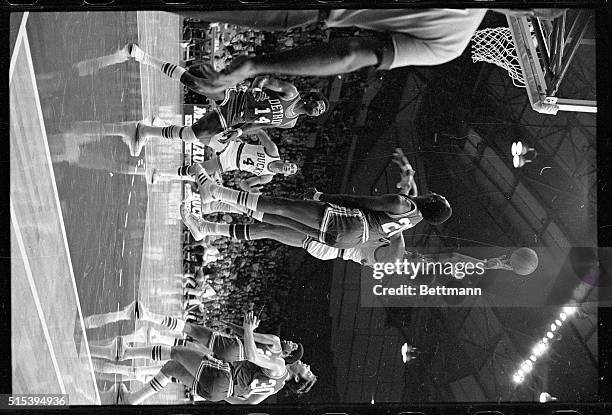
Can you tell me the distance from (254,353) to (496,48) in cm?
190

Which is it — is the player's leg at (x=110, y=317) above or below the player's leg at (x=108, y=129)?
below

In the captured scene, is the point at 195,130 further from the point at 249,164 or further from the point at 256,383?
the point at 256,383

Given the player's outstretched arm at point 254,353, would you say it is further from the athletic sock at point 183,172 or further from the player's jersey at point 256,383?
the athletic sock at point 183,172

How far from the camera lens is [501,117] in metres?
4.23

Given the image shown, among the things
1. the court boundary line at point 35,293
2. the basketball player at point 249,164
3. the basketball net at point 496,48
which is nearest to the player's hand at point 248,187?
the basketball player at point 249,164

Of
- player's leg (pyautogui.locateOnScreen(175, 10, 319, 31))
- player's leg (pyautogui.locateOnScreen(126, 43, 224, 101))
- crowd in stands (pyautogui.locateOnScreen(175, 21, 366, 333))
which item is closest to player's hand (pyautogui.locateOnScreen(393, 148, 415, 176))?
crowd in stands (pyautogui.locateOnScreen(175, 21, 366, 333))

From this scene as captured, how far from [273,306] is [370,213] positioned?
2.16ft

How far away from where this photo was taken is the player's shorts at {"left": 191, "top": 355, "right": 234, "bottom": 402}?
4.27 m

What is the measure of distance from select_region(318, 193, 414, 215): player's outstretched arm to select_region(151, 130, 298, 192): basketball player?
25 centimetres

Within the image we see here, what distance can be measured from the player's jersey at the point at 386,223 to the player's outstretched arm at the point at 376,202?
2cm

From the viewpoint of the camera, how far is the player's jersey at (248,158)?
4.21m

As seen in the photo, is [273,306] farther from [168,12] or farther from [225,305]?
[168,12]

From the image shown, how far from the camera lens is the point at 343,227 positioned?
13.8 ft

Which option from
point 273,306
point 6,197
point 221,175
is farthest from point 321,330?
point 6,197
